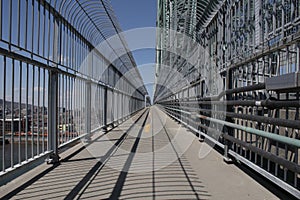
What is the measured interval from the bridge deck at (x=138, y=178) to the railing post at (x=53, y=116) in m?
0.23

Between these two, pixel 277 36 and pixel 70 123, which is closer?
pixel 277 36

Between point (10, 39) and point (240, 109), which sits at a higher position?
point (10, 39)

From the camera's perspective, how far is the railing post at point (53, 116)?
5103 mm

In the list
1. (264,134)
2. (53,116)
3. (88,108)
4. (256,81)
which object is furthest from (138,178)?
(88,108)

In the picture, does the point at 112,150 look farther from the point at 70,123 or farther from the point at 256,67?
the point at 256,67

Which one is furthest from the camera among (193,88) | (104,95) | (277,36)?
(104,95)

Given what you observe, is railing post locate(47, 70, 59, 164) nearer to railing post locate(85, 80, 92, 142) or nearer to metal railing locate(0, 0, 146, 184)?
metal railing locate(0, 0, 146, 184)

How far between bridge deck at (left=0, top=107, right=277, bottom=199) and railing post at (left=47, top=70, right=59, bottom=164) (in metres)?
0.23

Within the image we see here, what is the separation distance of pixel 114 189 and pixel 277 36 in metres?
3.04

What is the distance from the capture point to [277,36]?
4.24 meters

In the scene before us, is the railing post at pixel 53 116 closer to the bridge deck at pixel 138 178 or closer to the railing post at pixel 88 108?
the bridge deck at pixel 138 178

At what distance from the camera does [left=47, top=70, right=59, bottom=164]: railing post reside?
16.7 feet

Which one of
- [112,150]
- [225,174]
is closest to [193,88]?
[112,150]

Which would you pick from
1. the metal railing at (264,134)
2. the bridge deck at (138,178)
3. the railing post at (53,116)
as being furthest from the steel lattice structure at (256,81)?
the railing post at (53,116)
